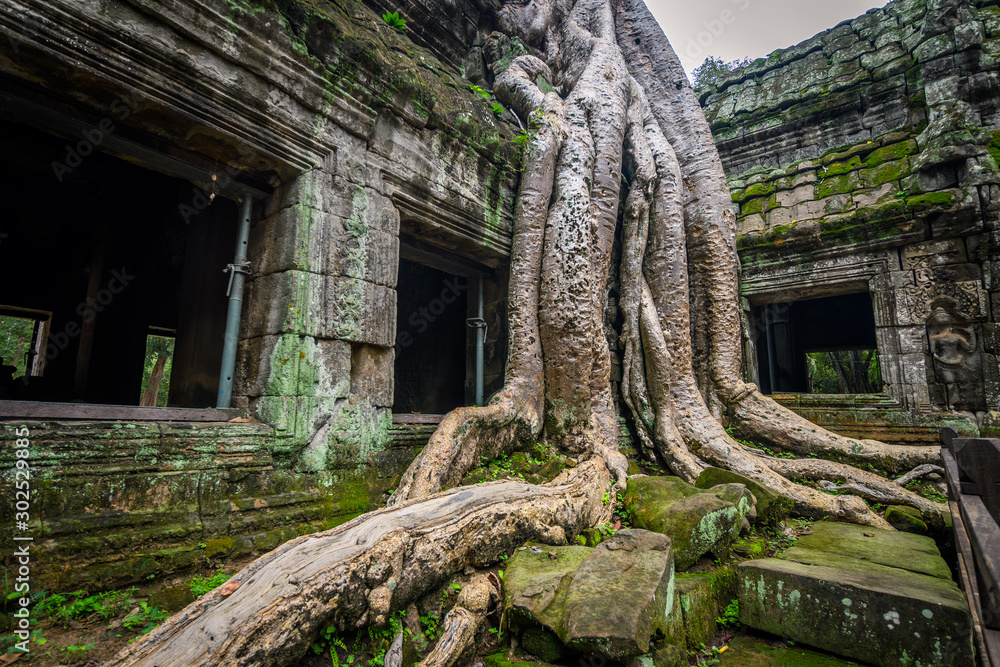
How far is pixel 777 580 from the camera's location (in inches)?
83.4

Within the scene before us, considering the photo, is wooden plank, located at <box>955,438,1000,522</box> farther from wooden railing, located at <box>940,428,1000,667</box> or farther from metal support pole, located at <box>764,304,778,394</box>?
metal support pole, located at <box>764,304,778,394</box>

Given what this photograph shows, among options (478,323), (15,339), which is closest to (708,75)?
(478,323)

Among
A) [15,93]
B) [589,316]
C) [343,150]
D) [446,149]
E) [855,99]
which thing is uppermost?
[855,99]

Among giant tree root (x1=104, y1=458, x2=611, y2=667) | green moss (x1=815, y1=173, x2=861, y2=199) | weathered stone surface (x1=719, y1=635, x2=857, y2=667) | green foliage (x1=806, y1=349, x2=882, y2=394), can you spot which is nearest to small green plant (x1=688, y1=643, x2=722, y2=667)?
weathered stone surface (x1=719, y1=635, x2=857, y2=667)

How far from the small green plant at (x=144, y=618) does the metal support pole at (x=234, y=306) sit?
1096 millimetres

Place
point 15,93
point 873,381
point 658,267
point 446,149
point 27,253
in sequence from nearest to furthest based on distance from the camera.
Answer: point 15,93 < point 446,149 < point 658,267 < point 27,253 < point 873,381

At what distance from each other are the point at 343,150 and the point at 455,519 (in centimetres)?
226

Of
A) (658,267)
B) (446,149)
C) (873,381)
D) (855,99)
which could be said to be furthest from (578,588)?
(873,381)

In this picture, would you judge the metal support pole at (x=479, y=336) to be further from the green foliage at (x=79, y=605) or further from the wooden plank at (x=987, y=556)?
the wooden plank at (x=987, y=556)

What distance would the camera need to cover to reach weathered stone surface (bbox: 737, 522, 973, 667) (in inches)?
69.3

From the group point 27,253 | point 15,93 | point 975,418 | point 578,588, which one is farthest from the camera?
point 27,253

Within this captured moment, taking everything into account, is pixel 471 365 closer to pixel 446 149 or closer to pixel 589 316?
pixel 589 316

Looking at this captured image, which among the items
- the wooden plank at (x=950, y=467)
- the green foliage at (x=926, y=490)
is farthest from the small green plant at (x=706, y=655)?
the green foliage at (x=926, y=490)

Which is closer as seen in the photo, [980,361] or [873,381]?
[980,361]
